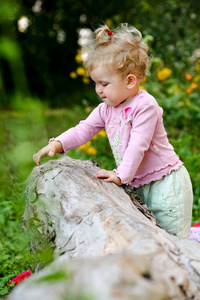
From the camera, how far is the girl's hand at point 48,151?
2.11 m

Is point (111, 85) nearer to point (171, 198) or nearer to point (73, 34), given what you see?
point (171, 198)

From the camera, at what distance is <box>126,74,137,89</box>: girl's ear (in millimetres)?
2039

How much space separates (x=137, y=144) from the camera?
1.97 metres

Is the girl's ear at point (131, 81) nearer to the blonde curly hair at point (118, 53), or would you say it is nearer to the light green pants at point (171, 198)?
the blonde curly hair at point (118, 53)

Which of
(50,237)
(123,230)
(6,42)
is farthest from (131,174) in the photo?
(6,42)

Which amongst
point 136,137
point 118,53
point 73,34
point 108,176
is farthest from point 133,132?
point 73,34

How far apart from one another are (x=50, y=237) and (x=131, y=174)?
570 millimetres

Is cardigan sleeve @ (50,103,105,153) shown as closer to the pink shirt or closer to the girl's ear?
the pink shirt

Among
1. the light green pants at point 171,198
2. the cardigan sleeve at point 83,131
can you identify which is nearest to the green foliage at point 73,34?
the cardigan sleeve at point 83,131

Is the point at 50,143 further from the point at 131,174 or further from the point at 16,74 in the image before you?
the point at 16,74

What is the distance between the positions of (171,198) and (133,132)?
17.4 inches

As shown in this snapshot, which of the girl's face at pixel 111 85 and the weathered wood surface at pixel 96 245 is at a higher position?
the girl's face at pixel 111 85

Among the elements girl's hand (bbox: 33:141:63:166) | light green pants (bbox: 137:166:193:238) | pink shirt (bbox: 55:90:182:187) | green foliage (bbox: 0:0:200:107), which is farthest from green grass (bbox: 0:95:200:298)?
green foliage (bbox: 0:0:200:107)

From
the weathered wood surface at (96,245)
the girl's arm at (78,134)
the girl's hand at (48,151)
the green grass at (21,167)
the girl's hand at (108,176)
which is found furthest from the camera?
the girl's arm at (78,134)
